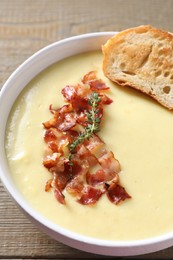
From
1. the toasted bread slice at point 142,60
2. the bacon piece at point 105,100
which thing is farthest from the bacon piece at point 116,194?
the toasted bread slice at point 142,60

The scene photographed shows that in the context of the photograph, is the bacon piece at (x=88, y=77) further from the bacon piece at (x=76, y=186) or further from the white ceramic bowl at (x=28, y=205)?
the bacon piece at (x=76, y=186)

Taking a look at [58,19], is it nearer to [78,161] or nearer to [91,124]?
[91,124]

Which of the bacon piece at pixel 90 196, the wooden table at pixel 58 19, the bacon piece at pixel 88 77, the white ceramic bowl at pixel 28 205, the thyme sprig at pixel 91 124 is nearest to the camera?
the white ceramic bowl at pixel 28 205

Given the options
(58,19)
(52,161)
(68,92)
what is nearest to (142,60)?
(68,92)

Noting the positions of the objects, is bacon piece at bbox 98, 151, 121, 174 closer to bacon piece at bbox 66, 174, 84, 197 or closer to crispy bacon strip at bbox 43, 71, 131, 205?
crispy bacon strip at bbox 43, 71, 131, 205

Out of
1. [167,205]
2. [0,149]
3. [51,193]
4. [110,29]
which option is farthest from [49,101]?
[110,29]

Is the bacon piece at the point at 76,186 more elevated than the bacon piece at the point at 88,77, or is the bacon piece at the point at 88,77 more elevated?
the bacon piece at the point at 88,77

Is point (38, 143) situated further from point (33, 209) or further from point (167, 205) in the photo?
point (167, 205)
